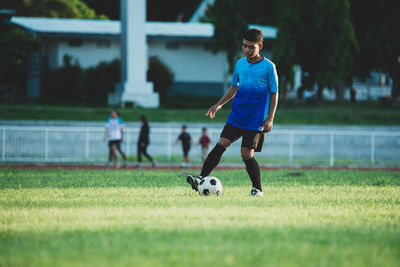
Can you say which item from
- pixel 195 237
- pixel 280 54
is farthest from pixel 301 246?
pixel 280 54

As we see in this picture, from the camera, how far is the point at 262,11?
42.8 m

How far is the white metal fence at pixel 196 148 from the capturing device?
23.1 m

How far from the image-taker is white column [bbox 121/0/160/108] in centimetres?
3538

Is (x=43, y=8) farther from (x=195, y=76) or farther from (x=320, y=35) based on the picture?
(x=320, y=35)

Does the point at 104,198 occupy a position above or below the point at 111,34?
below

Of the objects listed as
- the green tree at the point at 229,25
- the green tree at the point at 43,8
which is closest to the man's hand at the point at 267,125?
the green tree at the point at 229,25

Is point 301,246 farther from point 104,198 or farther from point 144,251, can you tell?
point 104,198

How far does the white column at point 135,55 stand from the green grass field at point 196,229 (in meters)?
25.9

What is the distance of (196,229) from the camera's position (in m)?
5.90

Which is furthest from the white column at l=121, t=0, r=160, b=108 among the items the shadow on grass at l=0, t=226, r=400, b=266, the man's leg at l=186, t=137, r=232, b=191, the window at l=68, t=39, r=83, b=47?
the shadow on grass at l=0, t=226, r=400, b=266

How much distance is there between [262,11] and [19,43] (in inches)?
632

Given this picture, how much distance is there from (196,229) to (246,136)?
3.04 metres

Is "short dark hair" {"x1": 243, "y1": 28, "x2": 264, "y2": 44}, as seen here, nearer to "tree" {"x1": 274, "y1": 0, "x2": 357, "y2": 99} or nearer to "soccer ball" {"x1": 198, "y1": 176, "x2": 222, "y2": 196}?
"soccer ball" {"x1": 198, "y1": 176, "x2": 222, "y2": 196}

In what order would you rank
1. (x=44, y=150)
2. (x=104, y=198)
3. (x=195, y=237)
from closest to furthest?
1. (x=195, y=237)
2. (x=104, y=198)
3. (x=44, y=150)
